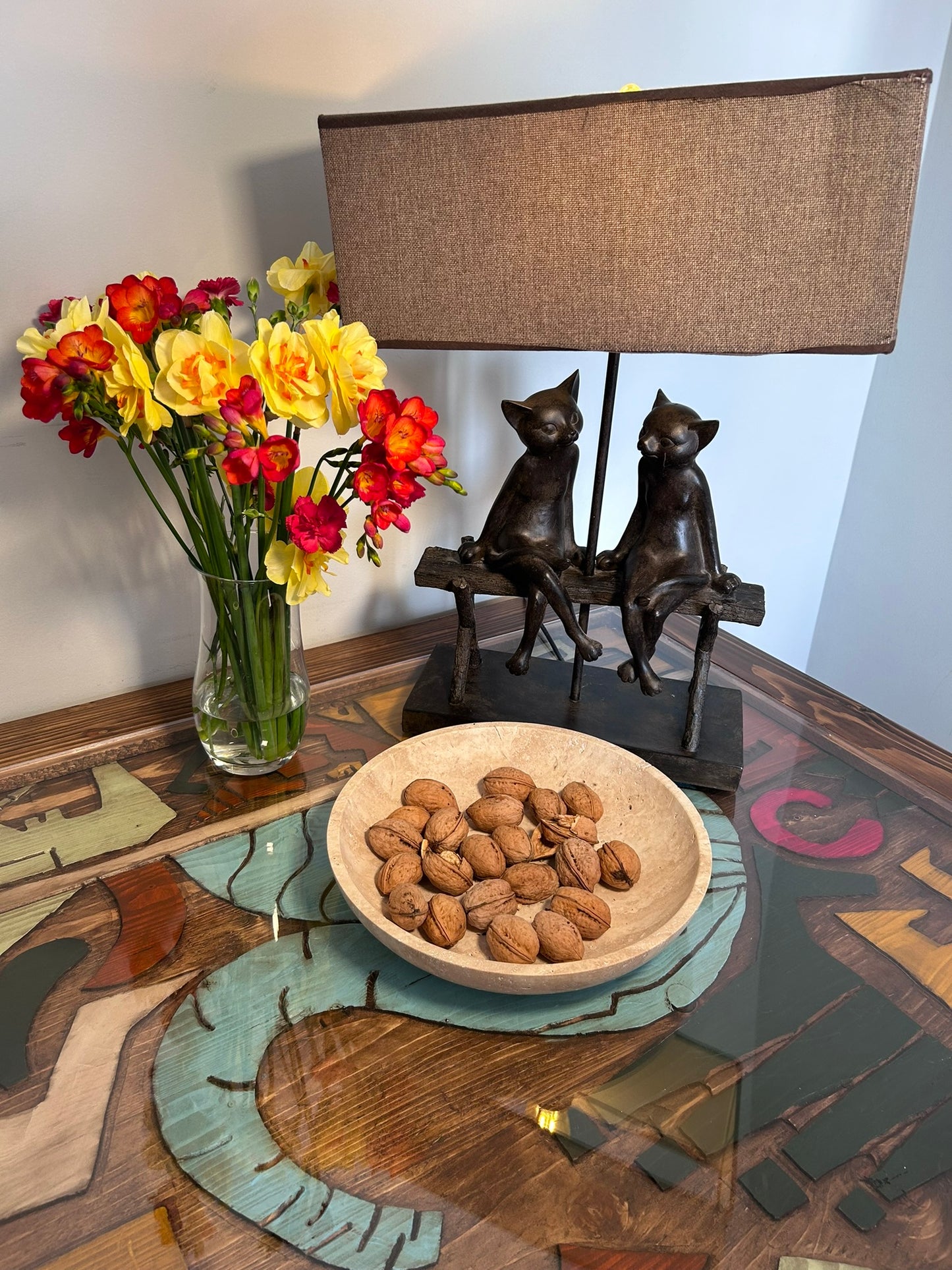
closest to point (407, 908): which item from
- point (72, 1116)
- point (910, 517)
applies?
point (72, 1116)

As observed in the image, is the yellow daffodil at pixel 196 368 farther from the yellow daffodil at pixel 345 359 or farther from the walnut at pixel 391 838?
the walnut at pixel 391 838

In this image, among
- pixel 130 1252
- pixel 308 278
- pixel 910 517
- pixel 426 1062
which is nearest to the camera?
pixel 130 1252

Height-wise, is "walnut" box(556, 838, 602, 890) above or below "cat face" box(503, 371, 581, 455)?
below

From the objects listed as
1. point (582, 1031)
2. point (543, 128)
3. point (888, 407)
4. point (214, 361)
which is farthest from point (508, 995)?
point (888, 407)

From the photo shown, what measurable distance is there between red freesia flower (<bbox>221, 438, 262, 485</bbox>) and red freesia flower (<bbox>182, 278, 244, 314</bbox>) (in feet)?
0.46

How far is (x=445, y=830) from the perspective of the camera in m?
0.70

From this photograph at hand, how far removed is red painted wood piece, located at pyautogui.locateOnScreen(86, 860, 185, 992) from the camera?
0.63 m

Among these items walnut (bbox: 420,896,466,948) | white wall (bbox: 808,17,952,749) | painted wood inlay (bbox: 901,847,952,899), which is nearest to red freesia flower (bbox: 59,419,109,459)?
walnut (bbox: 420,896,466,948)

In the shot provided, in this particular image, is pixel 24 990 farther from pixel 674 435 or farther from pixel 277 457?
pixel 674 435

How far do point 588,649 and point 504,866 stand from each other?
231 mm

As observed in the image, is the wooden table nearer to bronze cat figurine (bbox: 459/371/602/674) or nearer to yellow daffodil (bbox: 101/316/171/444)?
bronze cat figurine (bbox: 459/371/602/674)

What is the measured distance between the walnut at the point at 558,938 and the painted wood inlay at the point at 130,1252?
27cm

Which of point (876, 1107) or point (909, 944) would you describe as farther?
point (909, 944)

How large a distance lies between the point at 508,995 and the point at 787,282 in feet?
1.80
